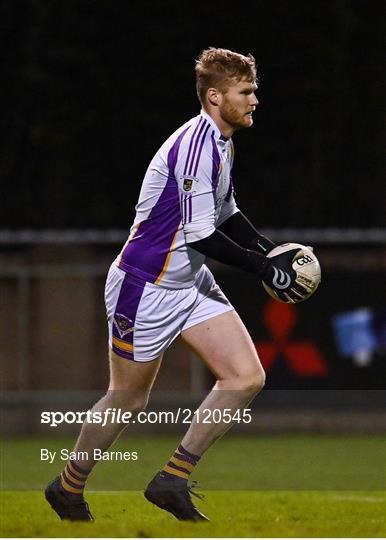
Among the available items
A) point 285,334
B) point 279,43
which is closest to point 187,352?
point 285,334

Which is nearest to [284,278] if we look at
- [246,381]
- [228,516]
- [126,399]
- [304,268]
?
[304,268]

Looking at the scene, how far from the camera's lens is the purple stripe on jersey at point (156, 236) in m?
7.82

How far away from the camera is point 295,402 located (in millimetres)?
14891

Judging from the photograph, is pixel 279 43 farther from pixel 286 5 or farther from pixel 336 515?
pixel 336 515

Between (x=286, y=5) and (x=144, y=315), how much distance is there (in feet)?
32.5

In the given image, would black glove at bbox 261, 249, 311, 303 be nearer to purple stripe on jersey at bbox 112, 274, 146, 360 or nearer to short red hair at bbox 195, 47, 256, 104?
purple stripe on jersey at bbox 112, 274, 146, 360

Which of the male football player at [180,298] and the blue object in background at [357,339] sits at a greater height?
the male football player at [180,298]

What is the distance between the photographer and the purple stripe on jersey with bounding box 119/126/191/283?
7.82 meters

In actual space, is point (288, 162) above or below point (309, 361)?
above

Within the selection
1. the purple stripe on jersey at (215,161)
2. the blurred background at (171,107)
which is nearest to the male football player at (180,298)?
the purple stripe on jersey at (215,161)

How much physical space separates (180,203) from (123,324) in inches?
29.6

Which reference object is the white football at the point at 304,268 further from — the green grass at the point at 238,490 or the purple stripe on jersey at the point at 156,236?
the green grass at the point at 238,490

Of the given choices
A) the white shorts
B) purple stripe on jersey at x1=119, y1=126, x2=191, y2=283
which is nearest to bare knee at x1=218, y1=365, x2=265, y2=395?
the white shorts

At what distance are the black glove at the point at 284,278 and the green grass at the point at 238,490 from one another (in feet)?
4.03
